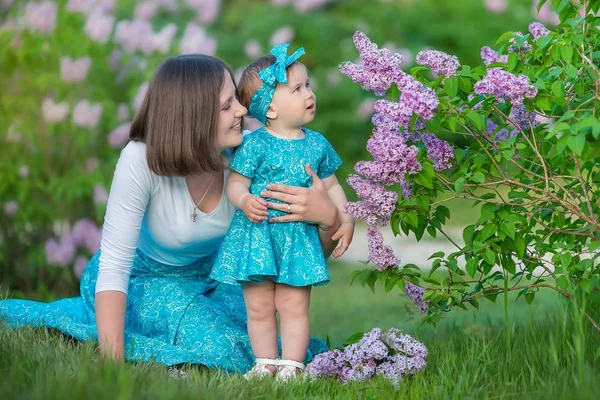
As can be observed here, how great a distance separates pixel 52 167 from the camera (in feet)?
18.2

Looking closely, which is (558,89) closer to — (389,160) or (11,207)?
(389,160)

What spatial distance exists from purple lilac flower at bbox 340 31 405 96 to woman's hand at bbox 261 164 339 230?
48 centimetres

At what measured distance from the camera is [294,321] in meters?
3.17

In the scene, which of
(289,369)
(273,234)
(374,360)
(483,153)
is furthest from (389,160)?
(289,369)

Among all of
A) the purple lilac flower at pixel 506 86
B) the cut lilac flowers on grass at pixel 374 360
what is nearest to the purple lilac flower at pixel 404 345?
the cut lilac flowers on grass at pixel 374 360

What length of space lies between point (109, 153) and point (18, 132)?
1.86ft

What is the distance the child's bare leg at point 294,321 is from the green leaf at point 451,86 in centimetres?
89

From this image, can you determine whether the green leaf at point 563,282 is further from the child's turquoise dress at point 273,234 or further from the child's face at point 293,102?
the child's face at point 293,102

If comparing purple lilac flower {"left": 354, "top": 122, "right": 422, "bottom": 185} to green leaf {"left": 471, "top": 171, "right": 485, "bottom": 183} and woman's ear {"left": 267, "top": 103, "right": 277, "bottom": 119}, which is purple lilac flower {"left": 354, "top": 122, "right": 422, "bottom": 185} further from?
woman's ear {"left": 267, "top": 103, "right": 277, "bottom": 119}

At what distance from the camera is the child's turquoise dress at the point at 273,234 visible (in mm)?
3117

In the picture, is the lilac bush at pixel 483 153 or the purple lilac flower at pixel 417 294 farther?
the purple lilac flower at pixel 417 294

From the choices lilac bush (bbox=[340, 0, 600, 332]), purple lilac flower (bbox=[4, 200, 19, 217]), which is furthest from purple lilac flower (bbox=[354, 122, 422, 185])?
purple lilac flower (bbox=[4, 200, 19, 217])

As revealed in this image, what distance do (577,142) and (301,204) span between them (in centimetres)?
105

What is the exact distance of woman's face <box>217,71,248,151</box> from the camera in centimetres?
326
